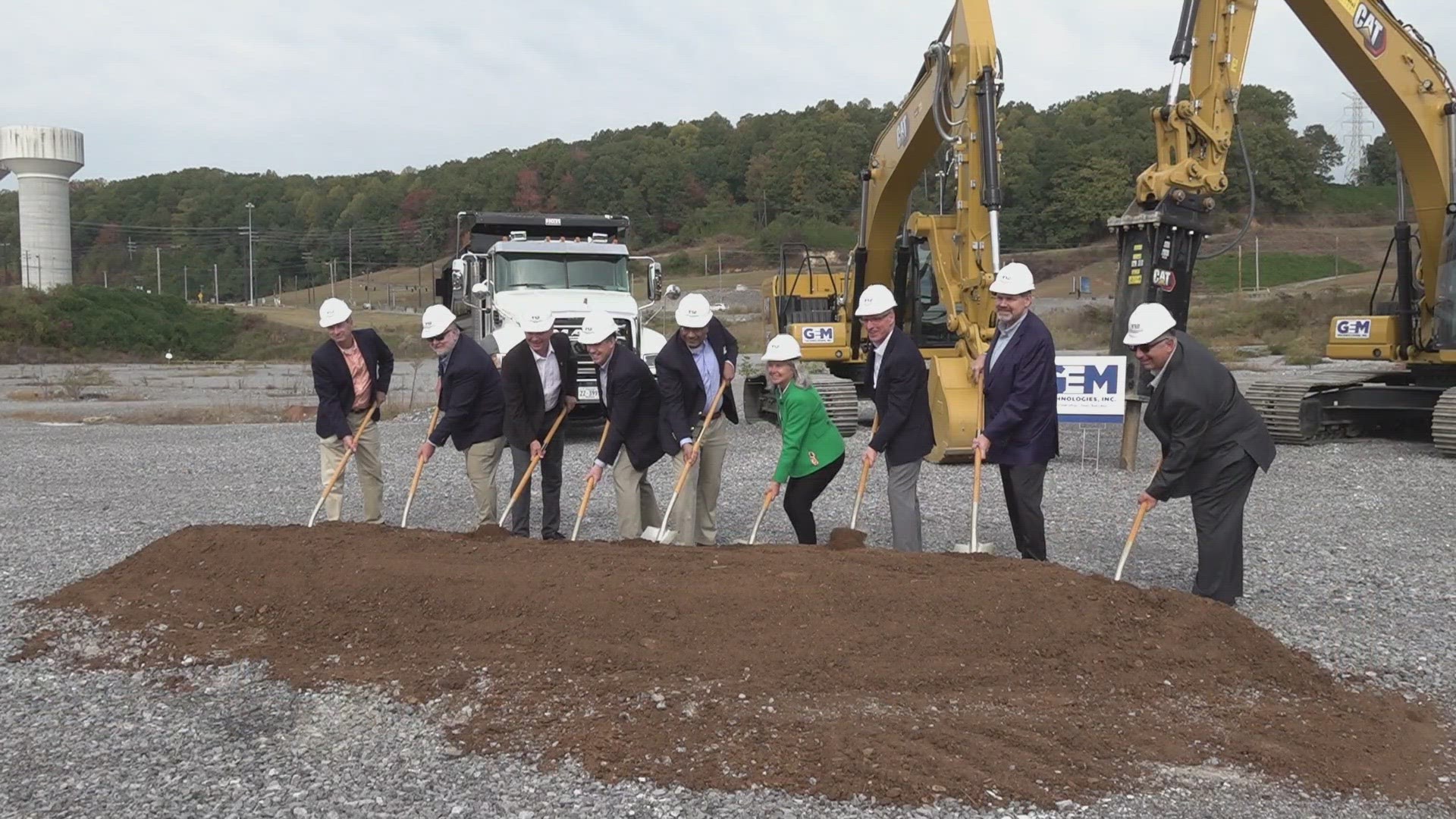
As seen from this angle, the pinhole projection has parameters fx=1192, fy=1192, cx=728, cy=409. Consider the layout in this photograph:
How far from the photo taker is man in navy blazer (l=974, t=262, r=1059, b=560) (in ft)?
24.7

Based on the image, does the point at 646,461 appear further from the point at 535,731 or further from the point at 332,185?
the point at 332,185

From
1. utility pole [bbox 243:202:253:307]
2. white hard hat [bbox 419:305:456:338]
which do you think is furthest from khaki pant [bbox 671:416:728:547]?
utility pole [bbox 243:202:253:307]

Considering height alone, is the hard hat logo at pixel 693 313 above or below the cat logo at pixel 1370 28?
below

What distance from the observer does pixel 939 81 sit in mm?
12672

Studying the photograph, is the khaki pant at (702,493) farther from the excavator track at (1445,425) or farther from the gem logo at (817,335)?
the excavator track at (1445,425)

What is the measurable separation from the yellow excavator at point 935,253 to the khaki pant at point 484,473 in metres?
4.44

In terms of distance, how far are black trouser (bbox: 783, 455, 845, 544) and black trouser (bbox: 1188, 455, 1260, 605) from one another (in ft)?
7.92

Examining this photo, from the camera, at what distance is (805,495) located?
8.48 m

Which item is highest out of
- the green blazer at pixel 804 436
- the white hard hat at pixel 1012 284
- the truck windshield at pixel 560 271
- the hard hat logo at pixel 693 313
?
the truck windshield at pixel 560 271


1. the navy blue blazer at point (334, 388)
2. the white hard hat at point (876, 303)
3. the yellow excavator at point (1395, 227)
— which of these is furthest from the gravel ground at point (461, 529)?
the white hard hat at point (876, 303)

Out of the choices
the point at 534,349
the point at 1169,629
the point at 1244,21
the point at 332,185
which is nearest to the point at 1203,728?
the point at 1169,629

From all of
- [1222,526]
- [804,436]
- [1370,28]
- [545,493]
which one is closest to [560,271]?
[545,493]

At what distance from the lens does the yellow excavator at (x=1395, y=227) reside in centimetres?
1256

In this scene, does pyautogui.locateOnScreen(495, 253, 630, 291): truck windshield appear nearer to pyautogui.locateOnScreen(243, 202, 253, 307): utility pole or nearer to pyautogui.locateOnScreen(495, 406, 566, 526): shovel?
pyautogui.locateOnScreen(495, 406, 566, 526): shovel
